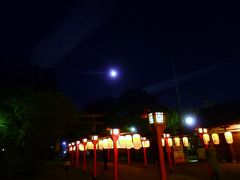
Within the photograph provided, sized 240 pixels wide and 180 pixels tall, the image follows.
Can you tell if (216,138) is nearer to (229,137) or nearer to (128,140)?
(229,137)

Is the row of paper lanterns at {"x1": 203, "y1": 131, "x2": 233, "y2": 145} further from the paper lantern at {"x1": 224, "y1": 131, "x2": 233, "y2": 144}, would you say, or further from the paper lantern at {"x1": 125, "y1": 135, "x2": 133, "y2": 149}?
the paper lantern at {"x1": 125, "y1": 135, "x2": 133, "y2": 149}

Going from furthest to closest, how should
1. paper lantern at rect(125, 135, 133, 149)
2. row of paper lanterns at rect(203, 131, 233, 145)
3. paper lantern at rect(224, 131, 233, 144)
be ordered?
paper lantern at rect(224, 131, 233, 144)
row of paper lanterns at rect(203, 131, 233, 145)
paper lantern at rect(125, 135, 133, 149)

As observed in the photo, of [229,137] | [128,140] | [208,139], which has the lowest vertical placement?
[208,139]

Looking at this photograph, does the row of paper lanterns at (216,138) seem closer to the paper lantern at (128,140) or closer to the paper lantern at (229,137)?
the paper lantern at (229,137)

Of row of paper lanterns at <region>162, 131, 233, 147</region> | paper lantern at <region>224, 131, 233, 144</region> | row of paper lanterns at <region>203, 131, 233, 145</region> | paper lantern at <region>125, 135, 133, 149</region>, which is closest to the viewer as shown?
paper lantern at <region>125, 135, 133, 149</region>

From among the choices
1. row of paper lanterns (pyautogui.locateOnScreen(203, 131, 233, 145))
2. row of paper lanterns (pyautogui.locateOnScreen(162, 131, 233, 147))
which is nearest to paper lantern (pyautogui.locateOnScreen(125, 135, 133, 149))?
row of paper lanterns (pyautogui.locateOnScreen(162, 131, 233, 147))

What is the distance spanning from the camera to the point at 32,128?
2733 centimetres

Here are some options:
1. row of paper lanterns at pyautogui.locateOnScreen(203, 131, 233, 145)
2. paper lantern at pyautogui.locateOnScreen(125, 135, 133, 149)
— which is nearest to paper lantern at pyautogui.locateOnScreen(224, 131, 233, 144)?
row of paper lanterns at pyautogui.locateOnScreen(203, 131, 233, 145)

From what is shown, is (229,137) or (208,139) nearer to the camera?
(208,139)

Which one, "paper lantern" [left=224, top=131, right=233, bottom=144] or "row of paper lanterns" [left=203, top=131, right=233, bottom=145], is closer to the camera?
"row of paper lanterns" [left=203, top=131, right=233, bottom=145]

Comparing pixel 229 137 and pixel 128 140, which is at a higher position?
pixel 128 140

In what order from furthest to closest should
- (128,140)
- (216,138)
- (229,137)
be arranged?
(216,138), (229,137), (128,140)

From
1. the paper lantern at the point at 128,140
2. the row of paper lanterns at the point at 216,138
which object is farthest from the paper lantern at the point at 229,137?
the paper lantern at the point at 128,140

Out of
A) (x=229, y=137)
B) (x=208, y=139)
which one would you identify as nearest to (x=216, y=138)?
(x=229, y=137)
